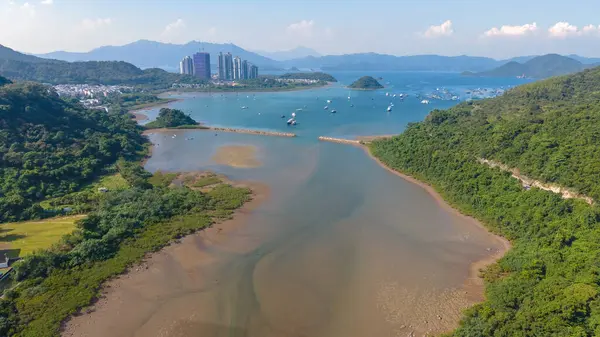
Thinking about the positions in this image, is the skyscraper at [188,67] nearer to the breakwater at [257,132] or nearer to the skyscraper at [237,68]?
the skyscraper at [237,68]

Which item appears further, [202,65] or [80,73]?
[202,65]

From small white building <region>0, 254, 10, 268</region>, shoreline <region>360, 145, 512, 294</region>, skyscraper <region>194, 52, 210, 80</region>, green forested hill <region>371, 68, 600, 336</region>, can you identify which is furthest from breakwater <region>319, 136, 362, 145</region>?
skyscraper <region>194, 52, 210, 80</region>

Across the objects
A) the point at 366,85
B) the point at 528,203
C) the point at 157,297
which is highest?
the point at 366,85

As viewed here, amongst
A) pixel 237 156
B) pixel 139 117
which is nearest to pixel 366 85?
pixel 139 117

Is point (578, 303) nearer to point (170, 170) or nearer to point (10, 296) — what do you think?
point (10, 296)

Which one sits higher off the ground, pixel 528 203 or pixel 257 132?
pixel 257 132

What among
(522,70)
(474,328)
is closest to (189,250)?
(474,328)

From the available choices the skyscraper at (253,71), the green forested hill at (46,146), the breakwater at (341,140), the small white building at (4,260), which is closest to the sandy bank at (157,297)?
the small white building at (4,260)

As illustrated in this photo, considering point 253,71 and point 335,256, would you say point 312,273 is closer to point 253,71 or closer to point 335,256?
point 335,256
